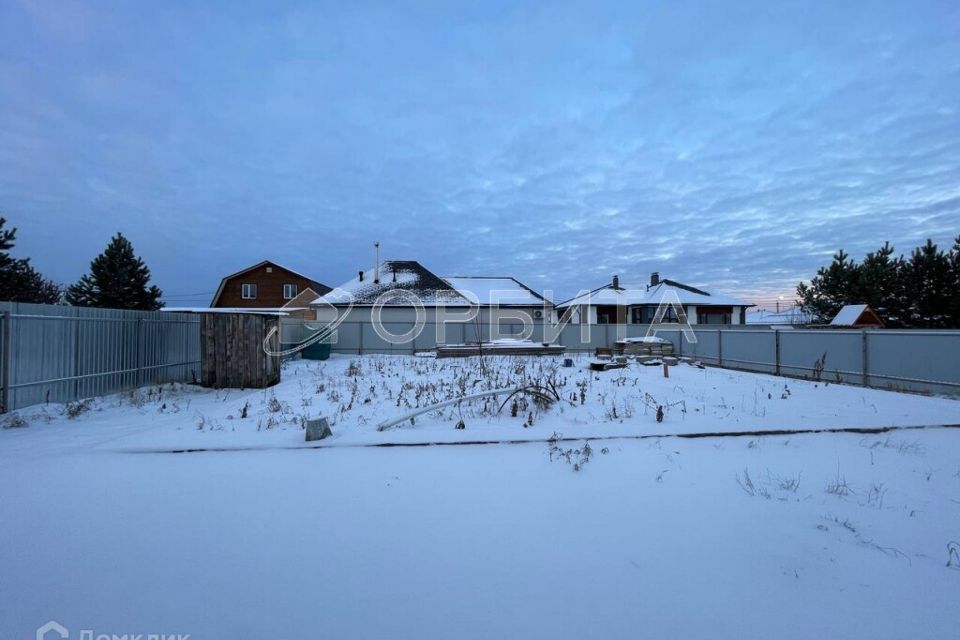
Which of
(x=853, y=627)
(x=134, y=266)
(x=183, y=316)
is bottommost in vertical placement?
(x=853, y=627)

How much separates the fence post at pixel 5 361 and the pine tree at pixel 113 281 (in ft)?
76.8

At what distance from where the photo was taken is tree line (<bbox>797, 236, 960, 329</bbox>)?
839 inches

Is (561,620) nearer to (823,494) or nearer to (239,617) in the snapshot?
(239,617)

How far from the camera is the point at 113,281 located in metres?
25.3

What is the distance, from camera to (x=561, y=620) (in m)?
1.98

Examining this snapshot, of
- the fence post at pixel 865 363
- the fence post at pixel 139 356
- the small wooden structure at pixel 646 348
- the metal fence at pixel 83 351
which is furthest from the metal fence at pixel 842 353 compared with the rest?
the fence post at pixel 139 356

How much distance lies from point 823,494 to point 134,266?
33342 mm

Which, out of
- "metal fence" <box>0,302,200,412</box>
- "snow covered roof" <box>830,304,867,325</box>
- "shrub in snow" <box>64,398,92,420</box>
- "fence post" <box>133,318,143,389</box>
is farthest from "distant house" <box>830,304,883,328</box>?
"shrub in snow" <box>64,398,92,420</box>

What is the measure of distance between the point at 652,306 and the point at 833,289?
11017 mm

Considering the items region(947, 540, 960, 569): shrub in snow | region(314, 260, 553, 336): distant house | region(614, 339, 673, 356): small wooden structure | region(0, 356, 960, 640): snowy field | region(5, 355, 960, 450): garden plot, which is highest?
region(314, 260, 553, 336): distant house

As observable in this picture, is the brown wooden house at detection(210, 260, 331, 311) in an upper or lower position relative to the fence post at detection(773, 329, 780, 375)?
upper

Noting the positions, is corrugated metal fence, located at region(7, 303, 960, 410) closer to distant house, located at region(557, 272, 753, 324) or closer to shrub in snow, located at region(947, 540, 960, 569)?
shrub in snow, located at region(947, 540, 960, 569)

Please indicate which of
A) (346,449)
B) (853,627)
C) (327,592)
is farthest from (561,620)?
(346,449)

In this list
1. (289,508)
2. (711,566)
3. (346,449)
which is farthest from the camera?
(346,449)
